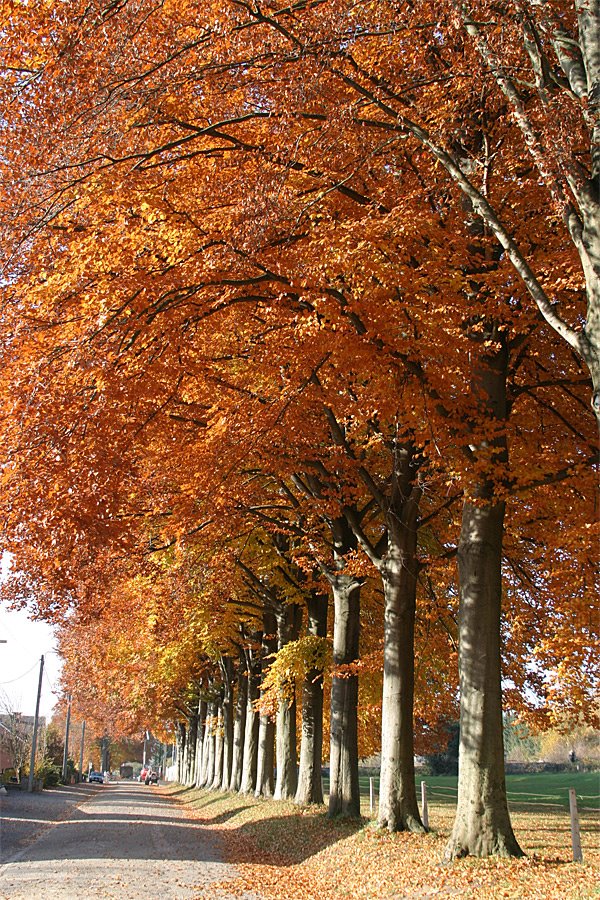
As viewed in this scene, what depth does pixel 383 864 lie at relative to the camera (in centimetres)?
1210

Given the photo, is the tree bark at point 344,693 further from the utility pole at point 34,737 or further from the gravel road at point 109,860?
the utility pole at point 34,737

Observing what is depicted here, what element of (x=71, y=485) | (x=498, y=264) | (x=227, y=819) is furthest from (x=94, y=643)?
(x=498, y=264)

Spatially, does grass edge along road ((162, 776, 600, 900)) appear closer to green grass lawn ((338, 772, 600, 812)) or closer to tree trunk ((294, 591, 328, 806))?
tree trunk ((294, 591, 328, 806))

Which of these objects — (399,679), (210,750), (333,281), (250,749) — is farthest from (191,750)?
(333,281)

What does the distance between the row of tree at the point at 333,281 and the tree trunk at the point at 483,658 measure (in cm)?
4

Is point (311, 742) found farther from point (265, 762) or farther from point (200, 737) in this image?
point (200, 737)

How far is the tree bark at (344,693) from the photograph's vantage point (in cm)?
1795

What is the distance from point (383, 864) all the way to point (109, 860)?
5.48m

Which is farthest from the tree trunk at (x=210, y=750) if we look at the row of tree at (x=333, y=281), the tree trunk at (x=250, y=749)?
the row of tree at (x=333, y=281)

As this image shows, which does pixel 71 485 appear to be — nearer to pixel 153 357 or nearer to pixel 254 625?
pixel 153 357

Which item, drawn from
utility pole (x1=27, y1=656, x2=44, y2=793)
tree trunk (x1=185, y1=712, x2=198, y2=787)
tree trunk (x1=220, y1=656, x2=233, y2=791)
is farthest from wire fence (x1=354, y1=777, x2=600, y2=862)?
tree trunk (x1=185, y1=712, x2=198, y2=787)

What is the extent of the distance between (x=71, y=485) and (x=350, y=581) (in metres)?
8.52

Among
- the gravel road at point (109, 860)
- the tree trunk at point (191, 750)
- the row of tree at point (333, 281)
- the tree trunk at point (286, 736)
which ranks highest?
the row of tree at point (333, 281)

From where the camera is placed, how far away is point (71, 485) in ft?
39.2
